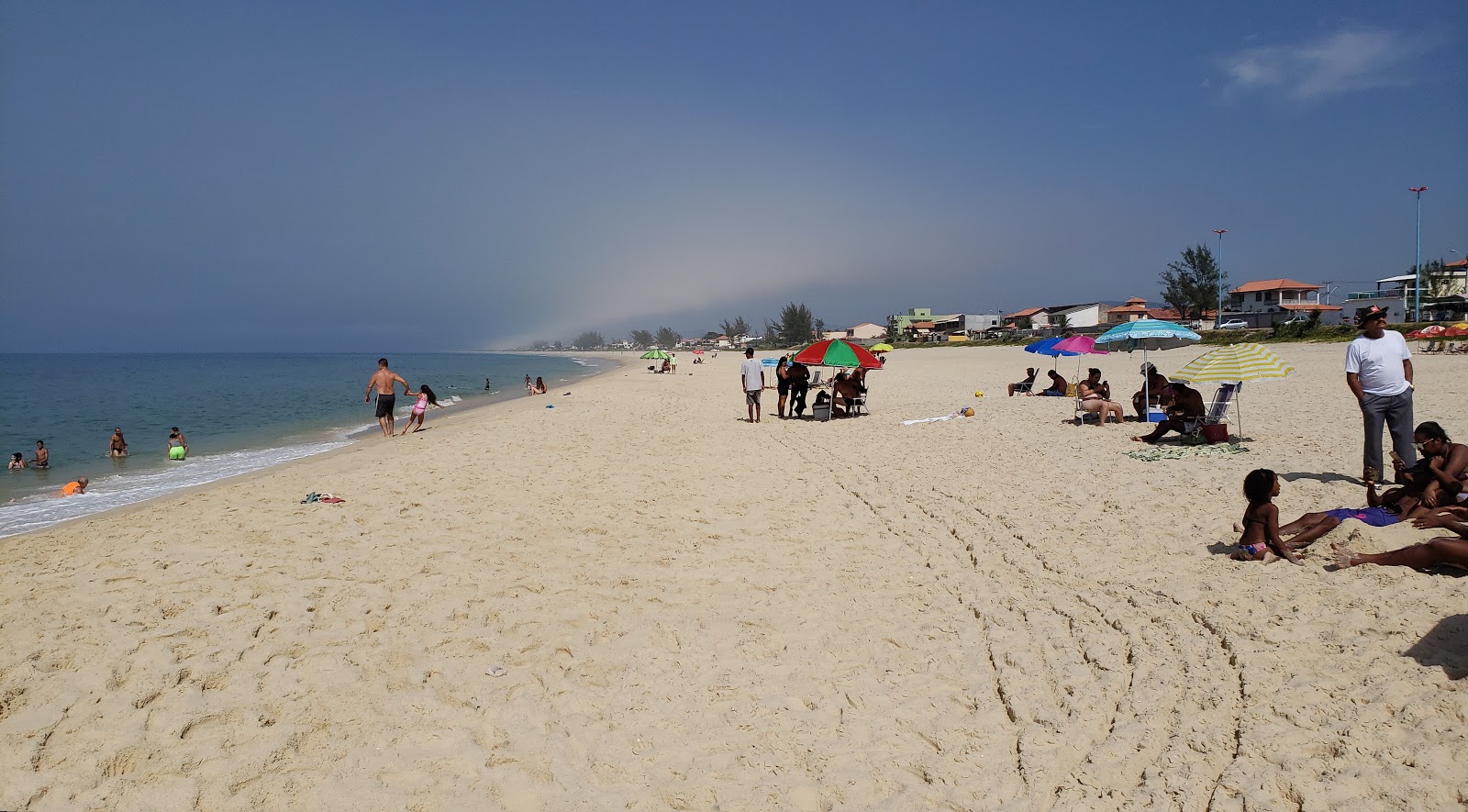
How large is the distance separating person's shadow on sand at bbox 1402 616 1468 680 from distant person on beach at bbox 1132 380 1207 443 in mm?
6019

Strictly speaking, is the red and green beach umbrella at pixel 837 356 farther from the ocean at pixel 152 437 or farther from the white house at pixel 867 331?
the white house at pixel 867 331

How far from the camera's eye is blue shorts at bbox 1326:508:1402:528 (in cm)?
475

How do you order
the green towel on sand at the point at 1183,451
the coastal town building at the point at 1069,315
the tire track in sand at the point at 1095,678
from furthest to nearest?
the coastal town building at the point at 1069,315 < the green towel on sand at the point at 1183,451 < the tire track in sand at the point at 1095,678

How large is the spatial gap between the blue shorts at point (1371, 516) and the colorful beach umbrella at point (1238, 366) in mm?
3558

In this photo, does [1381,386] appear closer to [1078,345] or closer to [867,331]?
[1078,345]

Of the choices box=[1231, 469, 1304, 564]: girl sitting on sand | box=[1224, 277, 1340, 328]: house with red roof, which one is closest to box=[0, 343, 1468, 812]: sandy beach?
box=[1231, 469, 1304, 564]: girl sitting on sand

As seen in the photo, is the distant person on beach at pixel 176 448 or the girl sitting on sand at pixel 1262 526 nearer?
the girl sitting on sand at pixel 1262 526

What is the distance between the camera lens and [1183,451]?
8.26 m

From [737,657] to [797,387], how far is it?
1127cm

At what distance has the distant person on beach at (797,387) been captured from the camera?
48.5 feet

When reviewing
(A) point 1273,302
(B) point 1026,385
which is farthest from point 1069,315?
(B) point 1026,385

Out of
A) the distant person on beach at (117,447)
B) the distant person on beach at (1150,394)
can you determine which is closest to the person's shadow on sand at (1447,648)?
the distant person on beach at (1150,394)

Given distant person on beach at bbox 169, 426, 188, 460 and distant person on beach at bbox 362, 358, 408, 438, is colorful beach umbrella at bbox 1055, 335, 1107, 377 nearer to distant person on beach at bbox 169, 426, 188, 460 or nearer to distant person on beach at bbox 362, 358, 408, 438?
distant person on beach at bbox 362, 358, 408, 438

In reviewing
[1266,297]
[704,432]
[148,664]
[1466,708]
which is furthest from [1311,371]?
[1266,297]
